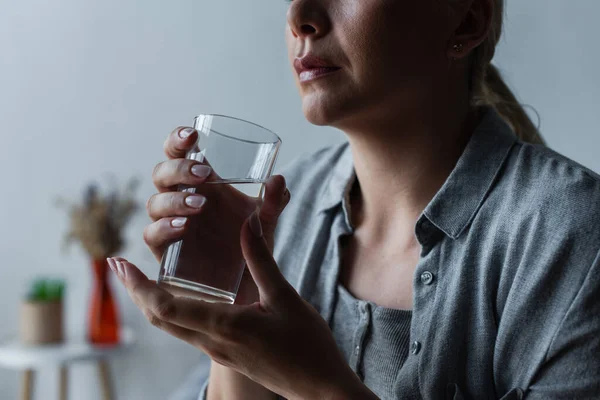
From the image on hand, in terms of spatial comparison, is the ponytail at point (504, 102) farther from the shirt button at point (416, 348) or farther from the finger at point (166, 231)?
the finger at point (166, 231)

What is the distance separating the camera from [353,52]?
39.4 inches

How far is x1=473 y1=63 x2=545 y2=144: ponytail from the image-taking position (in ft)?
4.14

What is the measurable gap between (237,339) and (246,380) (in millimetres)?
361

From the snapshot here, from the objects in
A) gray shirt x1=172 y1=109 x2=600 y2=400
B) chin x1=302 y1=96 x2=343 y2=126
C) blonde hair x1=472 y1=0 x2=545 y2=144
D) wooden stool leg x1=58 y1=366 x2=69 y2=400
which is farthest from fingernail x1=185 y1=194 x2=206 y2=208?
wooden stool leg x1=58 y1=366 x2=69 y2=400

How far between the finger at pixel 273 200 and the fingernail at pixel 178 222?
0.45 feet

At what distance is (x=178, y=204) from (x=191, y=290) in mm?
119

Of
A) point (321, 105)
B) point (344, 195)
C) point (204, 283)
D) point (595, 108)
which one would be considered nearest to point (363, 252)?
point (344, 195)

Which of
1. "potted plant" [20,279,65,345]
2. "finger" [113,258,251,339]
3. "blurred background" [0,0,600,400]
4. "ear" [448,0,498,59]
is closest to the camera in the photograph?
"finger" [113,258,251,339]

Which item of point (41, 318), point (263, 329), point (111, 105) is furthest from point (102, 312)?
point (263, 329)

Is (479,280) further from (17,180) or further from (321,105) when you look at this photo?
(17,180)

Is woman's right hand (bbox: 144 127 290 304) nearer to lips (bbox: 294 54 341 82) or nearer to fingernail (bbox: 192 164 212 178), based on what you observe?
fingernail (bbox: 192 164 212 178)

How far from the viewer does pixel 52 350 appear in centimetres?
236

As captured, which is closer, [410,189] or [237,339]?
[237,339]

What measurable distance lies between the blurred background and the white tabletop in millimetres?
305
